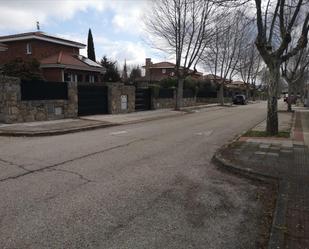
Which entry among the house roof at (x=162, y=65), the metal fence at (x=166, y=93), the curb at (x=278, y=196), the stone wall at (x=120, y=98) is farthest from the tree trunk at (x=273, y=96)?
the house roof at (x=162, y=65)

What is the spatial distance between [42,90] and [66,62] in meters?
15.4

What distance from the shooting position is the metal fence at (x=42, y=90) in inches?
660

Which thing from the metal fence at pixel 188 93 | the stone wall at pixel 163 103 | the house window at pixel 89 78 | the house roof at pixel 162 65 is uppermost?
the house roof at pixel 162 65

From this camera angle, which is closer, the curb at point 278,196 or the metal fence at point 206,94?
the curb at point 278,196

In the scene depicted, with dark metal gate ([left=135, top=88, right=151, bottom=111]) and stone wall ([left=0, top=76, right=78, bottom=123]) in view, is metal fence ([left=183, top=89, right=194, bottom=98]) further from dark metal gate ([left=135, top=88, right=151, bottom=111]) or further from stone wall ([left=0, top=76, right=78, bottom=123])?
stone wall ([left=0, top=76, right=78, bottom=123])

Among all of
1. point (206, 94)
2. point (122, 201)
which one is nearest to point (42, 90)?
point (122, 201)

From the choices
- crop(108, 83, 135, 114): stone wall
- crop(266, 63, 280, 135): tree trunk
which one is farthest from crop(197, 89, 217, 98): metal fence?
crop(266, 63, 280, 135): tree trunk

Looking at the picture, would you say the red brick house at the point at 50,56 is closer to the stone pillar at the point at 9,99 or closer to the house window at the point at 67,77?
the house window at the point at 67,77

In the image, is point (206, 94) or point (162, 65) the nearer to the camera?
point (206, 94)

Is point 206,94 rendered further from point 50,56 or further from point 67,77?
point 50,56

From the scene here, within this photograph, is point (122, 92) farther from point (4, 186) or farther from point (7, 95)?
point (4, 186)

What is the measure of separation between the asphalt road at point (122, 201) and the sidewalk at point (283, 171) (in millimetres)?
345

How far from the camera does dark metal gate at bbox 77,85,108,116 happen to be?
67.2 feet

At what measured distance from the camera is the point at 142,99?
91.2 ft
